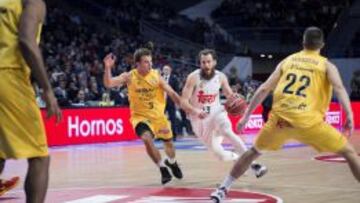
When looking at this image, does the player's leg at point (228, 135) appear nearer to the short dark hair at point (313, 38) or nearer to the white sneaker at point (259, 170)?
the white sneaker at point (259, 170)

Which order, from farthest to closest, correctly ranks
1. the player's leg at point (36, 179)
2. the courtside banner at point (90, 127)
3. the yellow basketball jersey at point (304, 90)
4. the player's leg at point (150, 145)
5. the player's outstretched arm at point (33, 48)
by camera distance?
the courtside banner at point (90, 127) → the player's leg at point (150, 145) → the yellow basketball jersey at point (304, 90) → the player's leg at point (36, 179) → the player's outstretched arm at point (33, 48)

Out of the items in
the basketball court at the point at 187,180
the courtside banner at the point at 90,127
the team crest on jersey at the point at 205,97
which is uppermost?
the team crest on jersey at the point at 205,97

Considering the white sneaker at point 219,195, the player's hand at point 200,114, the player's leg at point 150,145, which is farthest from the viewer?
the player's leg at point 150,145

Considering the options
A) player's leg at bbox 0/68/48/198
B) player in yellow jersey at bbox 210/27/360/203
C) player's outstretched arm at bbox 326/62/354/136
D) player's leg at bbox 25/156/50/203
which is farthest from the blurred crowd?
player's leg at bbox 0/68/48/198

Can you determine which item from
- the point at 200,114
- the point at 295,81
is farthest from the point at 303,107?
the point at 200,114

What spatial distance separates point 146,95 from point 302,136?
312 centimetres

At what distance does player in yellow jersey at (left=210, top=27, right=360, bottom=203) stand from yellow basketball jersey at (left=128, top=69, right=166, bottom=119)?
2.67 m

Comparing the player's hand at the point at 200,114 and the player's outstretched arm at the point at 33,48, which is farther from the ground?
the player's outstretched arm at the point at 33,48

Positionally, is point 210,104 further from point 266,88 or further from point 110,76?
point 266,88

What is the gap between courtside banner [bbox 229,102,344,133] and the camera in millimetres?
21359

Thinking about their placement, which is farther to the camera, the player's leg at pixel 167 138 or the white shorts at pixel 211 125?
the player's leg at pixel 167 138

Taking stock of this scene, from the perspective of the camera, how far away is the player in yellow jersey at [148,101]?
9.55m

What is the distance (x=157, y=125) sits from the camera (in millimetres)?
9641

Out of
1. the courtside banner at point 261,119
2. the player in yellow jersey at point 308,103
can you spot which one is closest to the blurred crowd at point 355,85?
the courtside banner at point 261,119
